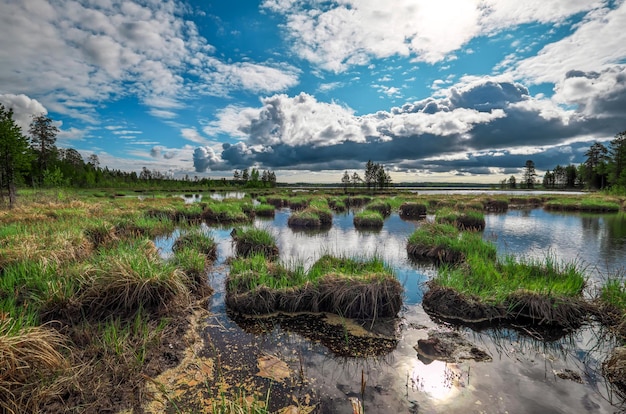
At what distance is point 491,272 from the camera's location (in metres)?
9.45

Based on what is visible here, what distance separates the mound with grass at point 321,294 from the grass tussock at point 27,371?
13.6ft

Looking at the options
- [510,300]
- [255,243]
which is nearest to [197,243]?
[255,243]

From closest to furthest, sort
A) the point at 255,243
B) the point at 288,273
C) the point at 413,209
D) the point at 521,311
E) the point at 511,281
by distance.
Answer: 1. the point at 521,311
2. the point at 511,281
3. the point at 288,273
4. the point at 255,243
5. the point at 413,209

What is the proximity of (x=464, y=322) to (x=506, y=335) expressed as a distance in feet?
3.07

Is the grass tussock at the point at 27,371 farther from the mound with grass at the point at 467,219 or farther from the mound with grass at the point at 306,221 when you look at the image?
the mound with grass at the point at 467,219

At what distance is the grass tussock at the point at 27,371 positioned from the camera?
3797mm

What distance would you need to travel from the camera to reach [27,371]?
167 inches

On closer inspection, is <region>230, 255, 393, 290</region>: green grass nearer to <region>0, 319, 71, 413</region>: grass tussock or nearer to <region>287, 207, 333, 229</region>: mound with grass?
<region>0, 319, 71, 413</region>: grass tussock

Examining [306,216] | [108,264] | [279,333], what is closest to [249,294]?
[279,333]

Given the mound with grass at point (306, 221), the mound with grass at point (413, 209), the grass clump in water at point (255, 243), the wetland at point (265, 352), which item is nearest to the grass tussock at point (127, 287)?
the wetland at point (265, 352)

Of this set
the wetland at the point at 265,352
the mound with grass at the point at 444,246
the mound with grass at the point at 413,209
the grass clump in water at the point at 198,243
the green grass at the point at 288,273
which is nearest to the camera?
the wetland at the point at 265,352

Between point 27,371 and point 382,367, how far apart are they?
223 inches

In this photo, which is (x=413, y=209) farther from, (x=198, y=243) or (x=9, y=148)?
(x=9, y=148)

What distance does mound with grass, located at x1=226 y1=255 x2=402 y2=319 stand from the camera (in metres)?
7.86
